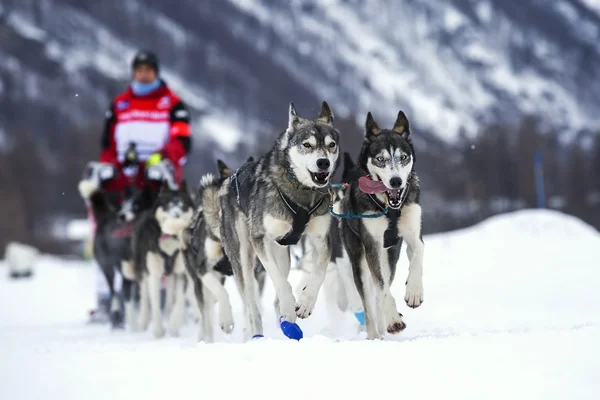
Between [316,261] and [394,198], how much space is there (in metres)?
0.51

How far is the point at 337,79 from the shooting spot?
109 metres

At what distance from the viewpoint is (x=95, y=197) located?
7004mm

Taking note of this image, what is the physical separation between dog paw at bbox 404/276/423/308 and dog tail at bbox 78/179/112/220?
4091 mm

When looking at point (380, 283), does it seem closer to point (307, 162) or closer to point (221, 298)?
point (307, 162)

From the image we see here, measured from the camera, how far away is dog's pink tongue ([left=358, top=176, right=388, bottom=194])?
3734 mm

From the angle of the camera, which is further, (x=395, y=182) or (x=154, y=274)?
(x=154, y=274)

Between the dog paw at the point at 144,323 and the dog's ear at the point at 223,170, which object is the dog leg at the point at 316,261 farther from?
the dog paw at the point at 144,323

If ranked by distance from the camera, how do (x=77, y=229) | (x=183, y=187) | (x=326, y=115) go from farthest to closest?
1. (x=77, y=229)
2. (x=183, y=187)
3. (x=326, y=115)

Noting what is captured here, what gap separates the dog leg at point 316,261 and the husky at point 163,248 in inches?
78.8

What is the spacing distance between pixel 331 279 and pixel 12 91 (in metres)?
83.6

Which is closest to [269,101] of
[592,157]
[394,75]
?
[394,75]

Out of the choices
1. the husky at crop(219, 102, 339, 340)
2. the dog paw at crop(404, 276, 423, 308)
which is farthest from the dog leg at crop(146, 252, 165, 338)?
the dog paw at crop(404, 276, 423, 308)

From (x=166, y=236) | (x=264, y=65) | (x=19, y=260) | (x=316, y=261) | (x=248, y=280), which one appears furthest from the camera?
(x=264, y=65)

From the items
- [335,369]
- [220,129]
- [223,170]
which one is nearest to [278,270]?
[335,369]
